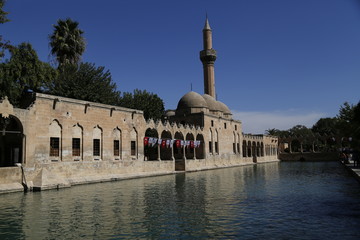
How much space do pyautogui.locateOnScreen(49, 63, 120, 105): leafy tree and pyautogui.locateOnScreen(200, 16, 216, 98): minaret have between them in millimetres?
22352

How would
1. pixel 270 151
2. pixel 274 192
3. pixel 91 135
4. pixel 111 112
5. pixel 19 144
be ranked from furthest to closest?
1. pixel 270 151
2. pixel 111 112
3. pixel 91 135
4. pixel 19 144
5. pixel 274 192

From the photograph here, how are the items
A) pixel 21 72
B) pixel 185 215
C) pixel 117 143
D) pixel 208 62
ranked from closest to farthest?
pixel 185 215
pixel 21 72
pixel 117 143
pixel 208 62

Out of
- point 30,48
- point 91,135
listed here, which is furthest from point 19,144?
point 30,48

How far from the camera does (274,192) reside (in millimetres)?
15891

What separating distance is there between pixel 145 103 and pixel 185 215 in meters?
30.2

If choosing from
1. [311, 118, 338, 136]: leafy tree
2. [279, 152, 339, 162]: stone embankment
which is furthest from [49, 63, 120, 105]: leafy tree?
[311, 118, 338, 136]: leafy tree

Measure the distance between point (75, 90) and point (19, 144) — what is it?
382 inches

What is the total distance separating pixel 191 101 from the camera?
44.4 m

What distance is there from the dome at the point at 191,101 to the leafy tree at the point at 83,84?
44.4 feet

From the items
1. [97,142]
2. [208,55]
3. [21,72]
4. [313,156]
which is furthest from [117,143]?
[313,156]

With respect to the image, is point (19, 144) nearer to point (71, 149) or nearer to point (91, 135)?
point (71, 149)

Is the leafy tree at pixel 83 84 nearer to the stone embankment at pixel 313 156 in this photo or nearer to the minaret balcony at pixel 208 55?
the minaret balcony at pixel 208 55

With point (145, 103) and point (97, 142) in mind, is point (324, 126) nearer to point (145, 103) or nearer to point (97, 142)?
point (145, 103)

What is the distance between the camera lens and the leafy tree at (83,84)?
29281 mm
